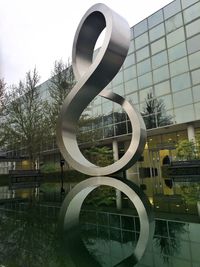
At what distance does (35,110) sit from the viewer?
25.6m

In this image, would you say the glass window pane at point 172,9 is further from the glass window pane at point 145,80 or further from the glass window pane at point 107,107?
the glass window pane at point 107,107

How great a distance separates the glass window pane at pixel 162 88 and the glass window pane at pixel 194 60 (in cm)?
248

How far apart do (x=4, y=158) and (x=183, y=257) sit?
33.7 m

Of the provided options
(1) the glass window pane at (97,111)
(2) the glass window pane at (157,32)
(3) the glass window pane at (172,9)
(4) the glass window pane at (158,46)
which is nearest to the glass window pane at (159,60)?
(4) the glass window pane at (158,46)

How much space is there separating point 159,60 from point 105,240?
74.3ft

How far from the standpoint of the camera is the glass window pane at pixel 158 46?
24.1m

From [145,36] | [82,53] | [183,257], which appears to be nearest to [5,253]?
[183,257]

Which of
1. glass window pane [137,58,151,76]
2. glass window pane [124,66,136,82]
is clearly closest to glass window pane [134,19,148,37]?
glass window pane [137,58,151,76]

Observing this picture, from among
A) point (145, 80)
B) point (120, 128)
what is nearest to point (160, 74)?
point (145, 80)

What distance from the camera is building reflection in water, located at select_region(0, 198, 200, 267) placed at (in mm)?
2756

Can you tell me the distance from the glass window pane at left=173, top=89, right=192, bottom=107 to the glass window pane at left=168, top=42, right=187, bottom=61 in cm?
316

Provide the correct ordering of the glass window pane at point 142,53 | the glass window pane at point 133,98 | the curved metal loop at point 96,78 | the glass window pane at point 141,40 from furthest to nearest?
the glass window pane at point 141,40 → the glass window pane at point 133,98 → the glass window pane at point 142,53 → the curved metal loop at point 96,78

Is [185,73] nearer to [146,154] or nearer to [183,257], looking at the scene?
[146,154]

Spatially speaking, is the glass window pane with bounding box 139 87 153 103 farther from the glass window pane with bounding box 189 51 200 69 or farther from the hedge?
the hedge
